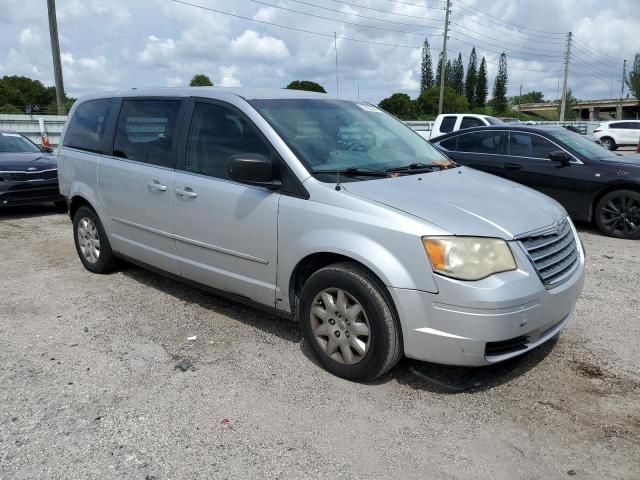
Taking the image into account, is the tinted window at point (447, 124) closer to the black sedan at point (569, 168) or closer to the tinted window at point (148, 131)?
the black sedan at point (569, 168)

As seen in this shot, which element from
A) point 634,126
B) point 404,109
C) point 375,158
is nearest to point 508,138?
point 375,158

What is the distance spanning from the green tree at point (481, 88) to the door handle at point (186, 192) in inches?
3991

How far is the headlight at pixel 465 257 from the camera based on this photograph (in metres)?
3.08

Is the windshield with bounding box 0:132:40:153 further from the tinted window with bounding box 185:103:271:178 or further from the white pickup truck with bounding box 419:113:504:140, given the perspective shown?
the white pickup truck with bounding box 419:113:504:140

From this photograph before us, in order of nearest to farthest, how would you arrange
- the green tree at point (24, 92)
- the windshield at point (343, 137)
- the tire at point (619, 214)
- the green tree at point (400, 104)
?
the windshield at point (343, 137)
the tire at point (619, 214)
the green tree at point (400, 104)
the green tree at point (24, 92)

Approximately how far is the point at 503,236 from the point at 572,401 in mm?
1069

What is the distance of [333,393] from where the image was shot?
11.3 feet

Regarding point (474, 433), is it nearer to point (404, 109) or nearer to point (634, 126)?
point (634, 126)

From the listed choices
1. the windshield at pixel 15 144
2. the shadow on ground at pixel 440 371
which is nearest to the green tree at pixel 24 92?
the windshield at pixel 15 144

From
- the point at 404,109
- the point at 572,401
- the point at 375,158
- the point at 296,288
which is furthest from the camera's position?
the point at 404,109

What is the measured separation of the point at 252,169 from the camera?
3658 mm

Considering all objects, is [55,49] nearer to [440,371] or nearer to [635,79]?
[440,371]

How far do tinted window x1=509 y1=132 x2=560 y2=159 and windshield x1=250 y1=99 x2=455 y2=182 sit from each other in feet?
13.8

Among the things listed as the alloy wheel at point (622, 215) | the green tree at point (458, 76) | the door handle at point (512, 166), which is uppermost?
the green tree at point (458, 76)
